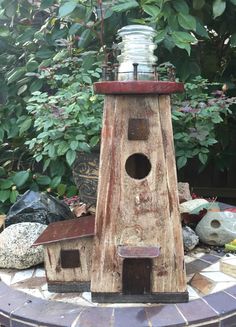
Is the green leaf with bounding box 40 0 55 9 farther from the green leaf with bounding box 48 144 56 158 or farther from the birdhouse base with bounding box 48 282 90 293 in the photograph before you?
the birdhouse base with bounding box 48 282 90 293

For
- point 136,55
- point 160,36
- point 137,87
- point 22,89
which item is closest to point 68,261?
point 137,87

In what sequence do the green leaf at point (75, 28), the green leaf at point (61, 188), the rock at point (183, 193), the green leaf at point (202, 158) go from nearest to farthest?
1. the green leaf at point (75, 28)
2. the green leaf at point (202, 158)
3. the rock at point (183, 193)
4. the green leaf at point (61, 188)

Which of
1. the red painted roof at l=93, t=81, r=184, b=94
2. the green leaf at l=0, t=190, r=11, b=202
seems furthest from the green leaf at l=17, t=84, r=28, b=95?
the red painted roof at l=93, t=81, r=184, b=94

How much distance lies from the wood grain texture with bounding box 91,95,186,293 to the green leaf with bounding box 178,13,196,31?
0.78 meters

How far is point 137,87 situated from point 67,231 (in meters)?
0.79

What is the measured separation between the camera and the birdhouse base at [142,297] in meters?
1.85

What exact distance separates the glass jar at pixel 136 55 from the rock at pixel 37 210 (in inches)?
43.0

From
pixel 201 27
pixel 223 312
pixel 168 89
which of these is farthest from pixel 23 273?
pixel 201 27

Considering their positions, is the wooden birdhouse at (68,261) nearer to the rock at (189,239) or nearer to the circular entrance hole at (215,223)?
the rock at (189,239)

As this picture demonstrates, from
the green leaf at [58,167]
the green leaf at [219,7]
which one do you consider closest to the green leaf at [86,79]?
the green leaf at [58,167]

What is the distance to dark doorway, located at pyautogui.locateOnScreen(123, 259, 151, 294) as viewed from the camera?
1.86 metres

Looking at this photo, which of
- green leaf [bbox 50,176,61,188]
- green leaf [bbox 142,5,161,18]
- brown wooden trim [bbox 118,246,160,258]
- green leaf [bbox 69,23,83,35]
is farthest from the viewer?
green leaf [bbox 50,176,61,188]

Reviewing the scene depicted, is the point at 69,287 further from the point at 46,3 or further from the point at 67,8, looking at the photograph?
the point at 46,3

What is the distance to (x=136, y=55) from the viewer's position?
70.1 inches
